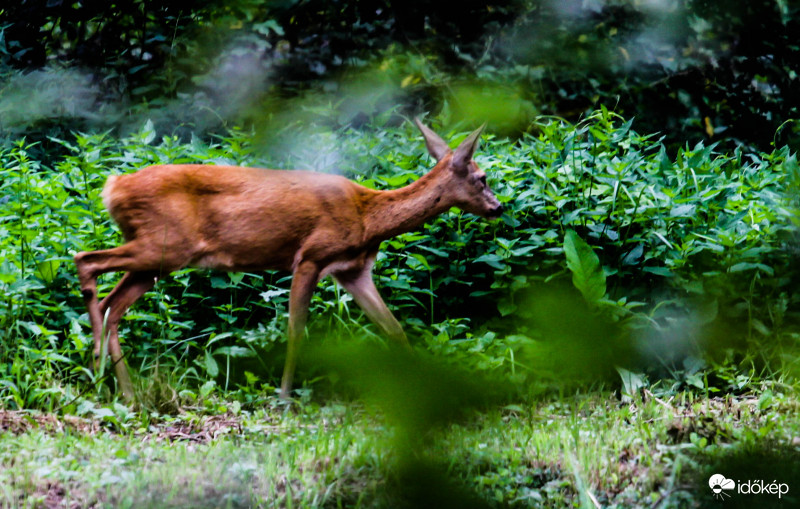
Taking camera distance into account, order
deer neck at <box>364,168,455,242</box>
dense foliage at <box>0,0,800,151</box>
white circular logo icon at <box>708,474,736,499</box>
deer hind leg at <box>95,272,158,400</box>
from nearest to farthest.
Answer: white circular logo icon at <box>708,474,736,499</box>
dense foliage at <box>0,0,800,151</box>
deer hind leg at <box>95,272,158,400</box>
deer neck at <box>364,168,455,242</box>

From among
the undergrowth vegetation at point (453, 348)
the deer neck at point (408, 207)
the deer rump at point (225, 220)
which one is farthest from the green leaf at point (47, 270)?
the deer neck at point (408, 207)

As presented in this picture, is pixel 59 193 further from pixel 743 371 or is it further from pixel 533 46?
pixel 533 46

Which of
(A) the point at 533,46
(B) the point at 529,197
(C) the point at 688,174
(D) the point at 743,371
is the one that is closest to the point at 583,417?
(D) the point at 743,371

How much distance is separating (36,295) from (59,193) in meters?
0.73

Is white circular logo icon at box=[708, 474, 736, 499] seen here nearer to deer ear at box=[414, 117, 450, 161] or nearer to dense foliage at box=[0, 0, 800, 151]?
dense foliage at box=[0, 0, 800, 151]

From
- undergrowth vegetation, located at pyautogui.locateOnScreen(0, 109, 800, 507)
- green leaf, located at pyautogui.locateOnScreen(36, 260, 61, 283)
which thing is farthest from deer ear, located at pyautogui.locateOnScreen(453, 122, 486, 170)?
green leaf, located at pyautogui.locateOnScreen(36, 260, 61, 283)

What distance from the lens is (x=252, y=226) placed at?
13.4ft

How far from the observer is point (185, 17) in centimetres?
107

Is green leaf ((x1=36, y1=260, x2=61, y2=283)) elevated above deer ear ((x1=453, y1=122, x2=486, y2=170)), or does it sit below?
below

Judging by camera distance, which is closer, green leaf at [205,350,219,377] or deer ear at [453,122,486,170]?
deer ear at [453,122,486,170]

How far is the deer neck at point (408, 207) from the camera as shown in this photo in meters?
4.22

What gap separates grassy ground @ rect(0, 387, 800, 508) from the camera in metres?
1.84

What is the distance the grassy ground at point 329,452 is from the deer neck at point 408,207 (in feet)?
3.30

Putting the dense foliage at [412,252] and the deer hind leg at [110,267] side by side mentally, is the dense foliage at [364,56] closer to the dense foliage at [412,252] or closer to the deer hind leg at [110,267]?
the dense foliage at [412,252]
